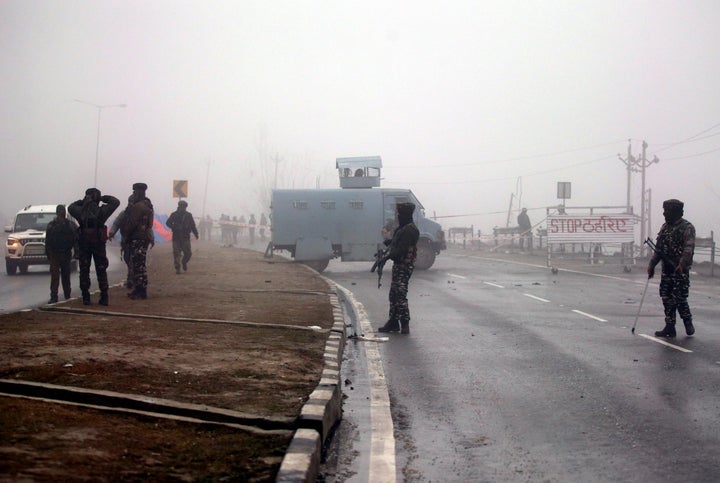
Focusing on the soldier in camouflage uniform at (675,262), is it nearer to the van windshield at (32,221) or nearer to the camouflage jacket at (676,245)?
the camouflage jacket at (676,245)

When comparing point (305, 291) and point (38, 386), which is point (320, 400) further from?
point (305, 291)

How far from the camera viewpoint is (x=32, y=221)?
1107 inches

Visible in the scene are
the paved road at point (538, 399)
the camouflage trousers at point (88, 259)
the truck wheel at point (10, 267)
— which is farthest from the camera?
the truck wheel at point (10, 267)

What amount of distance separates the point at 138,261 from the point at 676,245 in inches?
362

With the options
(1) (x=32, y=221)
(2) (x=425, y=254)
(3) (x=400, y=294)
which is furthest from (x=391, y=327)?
(1) (x=32, y=221)

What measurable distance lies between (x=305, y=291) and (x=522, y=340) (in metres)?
7.67

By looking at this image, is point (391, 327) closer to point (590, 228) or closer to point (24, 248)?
point (24, 248)

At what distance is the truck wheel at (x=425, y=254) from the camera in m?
29.8

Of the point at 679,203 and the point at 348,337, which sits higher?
the point at 679,203

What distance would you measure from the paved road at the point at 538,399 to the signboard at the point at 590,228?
14870 mm

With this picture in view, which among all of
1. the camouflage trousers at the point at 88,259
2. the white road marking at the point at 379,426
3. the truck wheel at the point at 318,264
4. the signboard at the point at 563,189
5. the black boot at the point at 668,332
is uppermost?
the signboard at the point at 563,189

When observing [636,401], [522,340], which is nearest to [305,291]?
[522,340]

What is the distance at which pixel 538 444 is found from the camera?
6121 millimetres

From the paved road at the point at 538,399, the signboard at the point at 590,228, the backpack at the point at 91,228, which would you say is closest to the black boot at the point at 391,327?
the paved road at the point at 538,399
